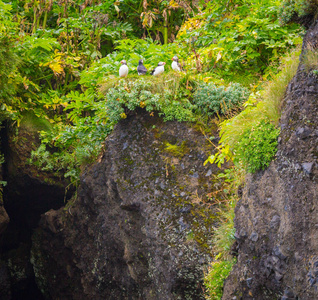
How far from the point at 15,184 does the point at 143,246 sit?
3.66m

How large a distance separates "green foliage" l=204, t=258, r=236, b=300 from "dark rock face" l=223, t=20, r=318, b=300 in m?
0.22

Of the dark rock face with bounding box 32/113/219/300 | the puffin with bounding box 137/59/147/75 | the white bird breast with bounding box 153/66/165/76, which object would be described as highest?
the white bird breast with bounding box 153/66/165/76

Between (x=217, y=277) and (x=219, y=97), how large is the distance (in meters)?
2.38

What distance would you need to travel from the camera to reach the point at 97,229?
5.79m

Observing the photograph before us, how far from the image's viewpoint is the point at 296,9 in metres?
3.39

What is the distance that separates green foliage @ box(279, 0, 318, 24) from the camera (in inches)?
130

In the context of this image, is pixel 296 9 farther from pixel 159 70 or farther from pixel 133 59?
pixel 133 59

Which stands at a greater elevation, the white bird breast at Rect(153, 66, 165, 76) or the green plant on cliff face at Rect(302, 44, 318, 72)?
the green plant on cliff face at Rect(302, 44, 318, 72)

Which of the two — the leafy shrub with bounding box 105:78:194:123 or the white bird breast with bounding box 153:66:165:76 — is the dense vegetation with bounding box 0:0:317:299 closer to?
the leafy shrub with bounding box 105:78:194:123

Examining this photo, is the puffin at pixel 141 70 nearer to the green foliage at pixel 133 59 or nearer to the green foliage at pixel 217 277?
the green foliage at pixel 133 59

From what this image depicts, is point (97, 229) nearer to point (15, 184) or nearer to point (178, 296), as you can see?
point (178, 296)

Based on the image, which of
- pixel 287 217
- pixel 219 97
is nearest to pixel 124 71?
pixel 219 97

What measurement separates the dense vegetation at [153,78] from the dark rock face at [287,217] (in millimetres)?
227

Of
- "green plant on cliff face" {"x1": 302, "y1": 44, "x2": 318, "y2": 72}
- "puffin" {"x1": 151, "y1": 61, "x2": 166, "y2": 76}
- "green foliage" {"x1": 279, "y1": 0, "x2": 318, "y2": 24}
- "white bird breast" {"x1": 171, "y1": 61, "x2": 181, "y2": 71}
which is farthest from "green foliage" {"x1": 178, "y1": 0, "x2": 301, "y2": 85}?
"green plant on cliff face" {"x1": 302, "y1": 44, "x2": 318, "y2": 72}
